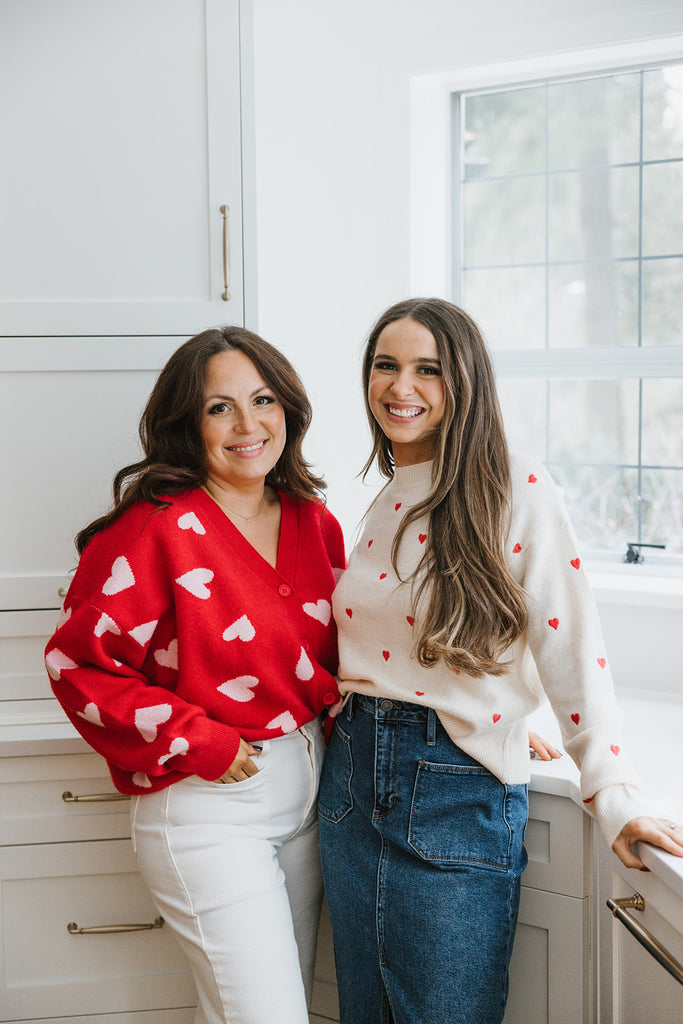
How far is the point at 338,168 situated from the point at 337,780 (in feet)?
4.97

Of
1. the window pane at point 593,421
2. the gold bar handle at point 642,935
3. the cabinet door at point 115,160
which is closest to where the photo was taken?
the gold bar handle at point 642,935

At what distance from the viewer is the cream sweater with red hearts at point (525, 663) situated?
1227 millimetres

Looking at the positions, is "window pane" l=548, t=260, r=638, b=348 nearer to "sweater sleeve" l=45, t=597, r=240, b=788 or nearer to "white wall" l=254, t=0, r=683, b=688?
"white wall" l=254, t=0, r=683, b=688

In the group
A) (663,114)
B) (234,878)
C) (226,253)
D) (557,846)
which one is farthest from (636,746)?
(663,114)

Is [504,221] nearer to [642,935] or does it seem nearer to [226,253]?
[226,253]

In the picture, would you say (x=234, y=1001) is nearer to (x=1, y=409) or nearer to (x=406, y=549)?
(x=406, y=549)

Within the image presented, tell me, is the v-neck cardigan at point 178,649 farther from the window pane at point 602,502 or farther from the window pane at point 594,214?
the window pane at point 594,214

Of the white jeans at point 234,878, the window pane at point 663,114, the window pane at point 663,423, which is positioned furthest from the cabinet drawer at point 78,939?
the window pane at point 663,114

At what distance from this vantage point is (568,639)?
1256mm

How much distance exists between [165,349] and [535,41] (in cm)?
116

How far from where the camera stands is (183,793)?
54.1 inches

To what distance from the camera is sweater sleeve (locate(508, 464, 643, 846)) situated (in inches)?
47.8

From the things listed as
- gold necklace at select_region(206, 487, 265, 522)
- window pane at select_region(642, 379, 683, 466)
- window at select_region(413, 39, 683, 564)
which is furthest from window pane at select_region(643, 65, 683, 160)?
gold necklace at select_region(206, 487, 265, 522)

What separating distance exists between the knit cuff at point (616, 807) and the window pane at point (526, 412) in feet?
4.01
